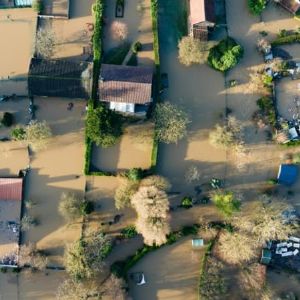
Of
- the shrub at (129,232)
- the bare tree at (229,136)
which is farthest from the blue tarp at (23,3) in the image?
the shrub at (129,232)

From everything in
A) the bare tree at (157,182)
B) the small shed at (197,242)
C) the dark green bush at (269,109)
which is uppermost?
the dark green bush at (269,109)

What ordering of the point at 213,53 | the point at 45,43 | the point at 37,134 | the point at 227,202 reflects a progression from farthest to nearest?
the point at 213,53, the point at 45,43, the point at 37,134, the point at 227,202

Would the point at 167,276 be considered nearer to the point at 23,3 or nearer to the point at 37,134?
the point at 37,134

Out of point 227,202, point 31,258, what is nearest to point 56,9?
point 31,258

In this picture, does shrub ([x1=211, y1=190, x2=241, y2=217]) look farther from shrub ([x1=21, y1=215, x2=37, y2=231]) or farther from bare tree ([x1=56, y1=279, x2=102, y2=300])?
shrub ([x1=21, y1=215, x2=37, y2=231])

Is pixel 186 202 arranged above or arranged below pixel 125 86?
below

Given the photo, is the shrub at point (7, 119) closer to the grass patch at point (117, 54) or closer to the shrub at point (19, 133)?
the shrub at point (19, 133)

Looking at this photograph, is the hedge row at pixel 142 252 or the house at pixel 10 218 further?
the house at pixel 10 218
